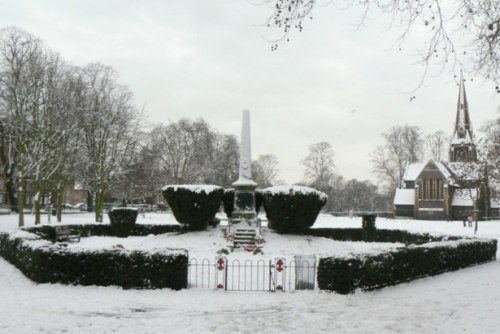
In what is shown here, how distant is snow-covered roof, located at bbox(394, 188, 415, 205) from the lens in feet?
210

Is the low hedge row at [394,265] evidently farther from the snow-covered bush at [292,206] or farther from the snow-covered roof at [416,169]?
the snow-covered roof at [416,169]

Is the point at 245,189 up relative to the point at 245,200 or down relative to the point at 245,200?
up

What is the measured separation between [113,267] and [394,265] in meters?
7.92

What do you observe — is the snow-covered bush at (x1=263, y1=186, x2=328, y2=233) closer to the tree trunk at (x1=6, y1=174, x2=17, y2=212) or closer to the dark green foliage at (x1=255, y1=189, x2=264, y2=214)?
the dark green foliage at (x1=255, y1=189, x2=264, y2=214)

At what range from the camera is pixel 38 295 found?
1097cm

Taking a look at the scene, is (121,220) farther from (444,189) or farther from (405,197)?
(444,189)

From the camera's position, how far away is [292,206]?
23.3 meters

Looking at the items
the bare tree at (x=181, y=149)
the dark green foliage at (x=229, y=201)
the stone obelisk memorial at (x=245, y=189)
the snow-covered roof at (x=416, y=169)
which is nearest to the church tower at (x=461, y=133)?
the snow-covered roof at (x=416, y=169)

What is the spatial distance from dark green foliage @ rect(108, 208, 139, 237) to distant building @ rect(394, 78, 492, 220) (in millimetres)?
42705

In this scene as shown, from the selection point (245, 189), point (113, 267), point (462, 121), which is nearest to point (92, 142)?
point (245, 189)

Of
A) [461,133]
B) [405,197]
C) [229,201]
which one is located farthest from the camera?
[461,133]

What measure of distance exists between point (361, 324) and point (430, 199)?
5771cm

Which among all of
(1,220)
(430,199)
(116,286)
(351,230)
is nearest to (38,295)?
(116,286)

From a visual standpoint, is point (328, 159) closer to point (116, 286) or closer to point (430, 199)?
point (430, 199)
